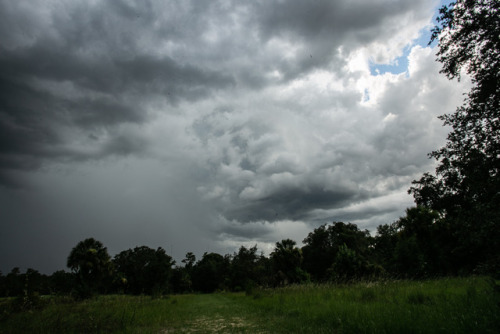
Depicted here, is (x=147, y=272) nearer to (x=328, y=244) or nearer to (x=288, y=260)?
(x=288, y=260)

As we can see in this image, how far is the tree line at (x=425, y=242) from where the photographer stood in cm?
802

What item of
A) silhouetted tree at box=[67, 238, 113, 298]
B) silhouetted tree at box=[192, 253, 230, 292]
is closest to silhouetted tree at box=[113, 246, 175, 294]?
silhouetted tree at box=[192, 253, 230, 292]

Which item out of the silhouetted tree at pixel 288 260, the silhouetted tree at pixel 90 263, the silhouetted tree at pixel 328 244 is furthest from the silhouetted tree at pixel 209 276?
the silhouetted tree at pixel 90 263

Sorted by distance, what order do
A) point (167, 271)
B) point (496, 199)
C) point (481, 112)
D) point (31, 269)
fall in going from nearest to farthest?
point (496, 199), point (481, 112), point (31, 269), point (167, 271)

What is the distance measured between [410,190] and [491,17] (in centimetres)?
1662

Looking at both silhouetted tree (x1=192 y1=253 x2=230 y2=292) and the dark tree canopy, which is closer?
the dark tree canopy

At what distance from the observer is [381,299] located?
31.2 ft

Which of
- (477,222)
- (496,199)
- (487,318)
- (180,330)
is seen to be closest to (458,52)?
(496,199)

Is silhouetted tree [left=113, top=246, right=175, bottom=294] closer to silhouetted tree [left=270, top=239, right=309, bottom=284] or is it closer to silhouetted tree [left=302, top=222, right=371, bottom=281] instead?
silhouetted tree [left=270, top=239, right=309, bottom=284]

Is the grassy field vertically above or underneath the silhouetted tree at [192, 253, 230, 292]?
above

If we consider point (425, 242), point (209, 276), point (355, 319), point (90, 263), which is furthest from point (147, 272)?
point (355, 319)

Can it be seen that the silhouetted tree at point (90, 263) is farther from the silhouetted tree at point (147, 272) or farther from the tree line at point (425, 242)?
the silhouetted tree at point (147, 272)

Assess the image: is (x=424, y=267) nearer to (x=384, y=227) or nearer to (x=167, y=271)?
(x=384, y=227)

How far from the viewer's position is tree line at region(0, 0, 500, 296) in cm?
802
